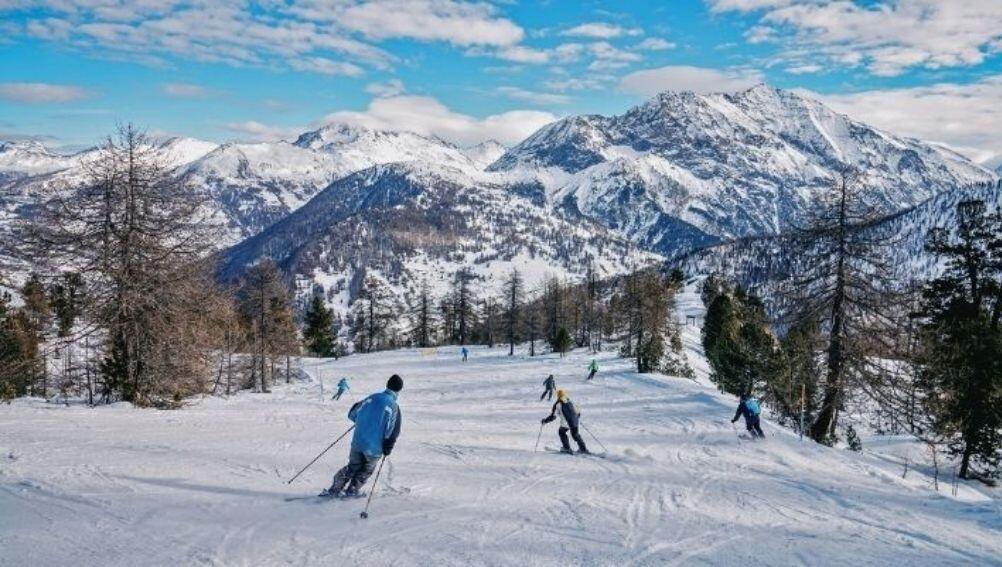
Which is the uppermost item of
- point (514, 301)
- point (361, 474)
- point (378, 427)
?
point (514, 301)

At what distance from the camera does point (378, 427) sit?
8672 millimetres

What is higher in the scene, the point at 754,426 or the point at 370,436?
the point at 370,436

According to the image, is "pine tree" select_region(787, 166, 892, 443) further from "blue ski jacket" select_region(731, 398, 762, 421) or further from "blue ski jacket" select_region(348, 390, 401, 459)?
"blue ski jacket" select_region(348, 390, 401, 459)

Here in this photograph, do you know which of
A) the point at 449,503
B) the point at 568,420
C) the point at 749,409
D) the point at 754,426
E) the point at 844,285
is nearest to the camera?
the point at 449,503

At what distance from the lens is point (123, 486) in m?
9.05

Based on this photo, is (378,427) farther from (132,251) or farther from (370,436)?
(132,251)

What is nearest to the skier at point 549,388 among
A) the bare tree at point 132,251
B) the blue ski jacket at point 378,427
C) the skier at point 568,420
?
the skier at point 568,420

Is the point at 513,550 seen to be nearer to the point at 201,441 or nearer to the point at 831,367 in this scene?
the point at 201,441

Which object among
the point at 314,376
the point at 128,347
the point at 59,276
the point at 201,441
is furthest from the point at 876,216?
the point at 314,376

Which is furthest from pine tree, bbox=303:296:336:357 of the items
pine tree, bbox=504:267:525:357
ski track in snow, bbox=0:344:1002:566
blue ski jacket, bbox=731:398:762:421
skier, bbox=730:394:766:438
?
skier, bbox=730:394:766:438

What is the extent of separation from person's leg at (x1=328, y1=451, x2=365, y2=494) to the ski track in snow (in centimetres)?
33

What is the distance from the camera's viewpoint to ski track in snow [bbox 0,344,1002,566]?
23.3 feet

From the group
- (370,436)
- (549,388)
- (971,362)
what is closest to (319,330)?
(549,388)

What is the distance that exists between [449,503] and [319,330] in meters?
73.7
